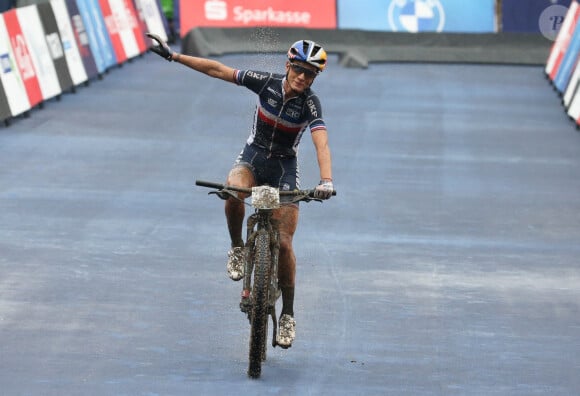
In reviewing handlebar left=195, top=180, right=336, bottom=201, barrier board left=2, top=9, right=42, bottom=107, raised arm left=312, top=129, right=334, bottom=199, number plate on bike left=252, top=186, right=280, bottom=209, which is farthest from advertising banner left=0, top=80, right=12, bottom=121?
number plate on bike left=252, top=186, right=280, bottom=209

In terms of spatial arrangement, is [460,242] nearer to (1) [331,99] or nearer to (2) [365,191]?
(2) [365,191]

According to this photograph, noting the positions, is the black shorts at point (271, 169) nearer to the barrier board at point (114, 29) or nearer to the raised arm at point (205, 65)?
the raised arm at point (205, 65)

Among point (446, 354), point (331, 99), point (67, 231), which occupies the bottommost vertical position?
point (331, 99)

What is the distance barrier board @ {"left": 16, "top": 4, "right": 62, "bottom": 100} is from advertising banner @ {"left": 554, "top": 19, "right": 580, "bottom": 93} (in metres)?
10.4

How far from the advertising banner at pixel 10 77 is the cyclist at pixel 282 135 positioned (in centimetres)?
1214

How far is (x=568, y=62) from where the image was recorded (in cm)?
2775

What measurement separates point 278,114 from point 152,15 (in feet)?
85.4

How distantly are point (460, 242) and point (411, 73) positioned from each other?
17048 millimetres

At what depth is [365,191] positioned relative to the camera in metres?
17.6

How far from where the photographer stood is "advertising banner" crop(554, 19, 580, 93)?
89.2 ft

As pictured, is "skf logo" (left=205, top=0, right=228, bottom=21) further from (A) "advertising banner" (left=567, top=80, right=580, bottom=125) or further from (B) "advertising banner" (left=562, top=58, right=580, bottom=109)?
(A) "advertising banner" (left=567, top=80, right=580, bottom=125)

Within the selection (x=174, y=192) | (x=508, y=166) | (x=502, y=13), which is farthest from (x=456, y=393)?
(x=502, y=13)

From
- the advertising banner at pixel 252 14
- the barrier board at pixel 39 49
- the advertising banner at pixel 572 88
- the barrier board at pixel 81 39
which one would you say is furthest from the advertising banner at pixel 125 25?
the advertising banner at pixel 572 88

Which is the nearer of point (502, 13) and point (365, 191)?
point (365, 191)
